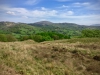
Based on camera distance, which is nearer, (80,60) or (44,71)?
(44,71)

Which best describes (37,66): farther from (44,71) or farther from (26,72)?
(26,72)

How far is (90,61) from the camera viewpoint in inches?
497

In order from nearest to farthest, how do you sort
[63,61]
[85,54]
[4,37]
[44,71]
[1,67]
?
[1,67], [44,71], [63,61], [85,54], [4,37]

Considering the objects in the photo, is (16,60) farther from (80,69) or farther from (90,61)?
(90,61)

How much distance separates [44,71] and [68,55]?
4.93 metres

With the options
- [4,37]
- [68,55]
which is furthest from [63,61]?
[4,37]

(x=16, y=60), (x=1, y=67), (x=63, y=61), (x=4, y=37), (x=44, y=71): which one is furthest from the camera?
(x=4, y=37)

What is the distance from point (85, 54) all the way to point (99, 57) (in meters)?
1.74

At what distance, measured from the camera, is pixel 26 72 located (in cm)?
880

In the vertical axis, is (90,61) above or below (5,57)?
below

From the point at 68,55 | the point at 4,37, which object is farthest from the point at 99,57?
the point at 4,37

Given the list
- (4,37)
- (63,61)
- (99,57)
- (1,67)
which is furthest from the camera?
(4,37)

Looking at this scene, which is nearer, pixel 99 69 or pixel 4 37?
pixel 99 69

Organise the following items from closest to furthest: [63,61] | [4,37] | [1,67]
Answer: [1,67] → [63,61] → [4,37]
